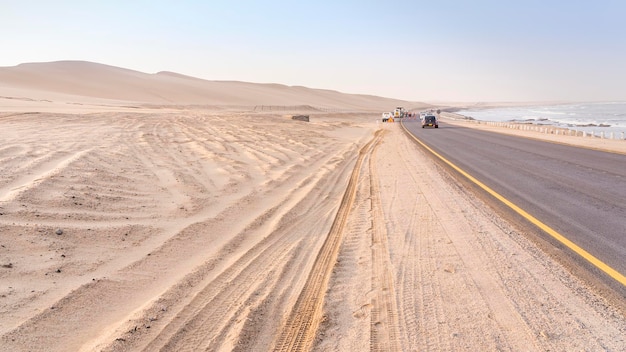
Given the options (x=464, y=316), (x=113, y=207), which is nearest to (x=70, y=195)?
(x=113, y=207)

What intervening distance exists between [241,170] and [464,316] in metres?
9.64

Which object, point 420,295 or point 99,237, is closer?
point 420,295

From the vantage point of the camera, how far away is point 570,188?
10914mm

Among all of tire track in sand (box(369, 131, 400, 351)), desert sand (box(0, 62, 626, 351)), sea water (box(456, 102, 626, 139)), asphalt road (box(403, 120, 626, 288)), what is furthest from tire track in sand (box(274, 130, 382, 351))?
sea water (box(456, 102, 626, 139))

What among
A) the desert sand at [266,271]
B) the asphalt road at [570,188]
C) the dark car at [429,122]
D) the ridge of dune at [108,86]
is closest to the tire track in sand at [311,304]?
the desert sand at [266,271]

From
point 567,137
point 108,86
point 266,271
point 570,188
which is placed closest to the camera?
point 266,271

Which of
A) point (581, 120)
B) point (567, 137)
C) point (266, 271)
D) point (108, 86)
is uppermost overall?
point (108, 86)

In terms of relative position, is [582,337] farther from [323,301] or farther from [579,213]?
[579,213]

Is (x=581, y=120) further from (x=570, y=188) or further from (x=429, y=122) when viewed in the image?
(x=570, y=188)

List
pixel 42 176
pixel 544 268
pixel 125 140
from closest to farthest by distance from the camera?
pixel 544 268 < pixel 42 176 < pixel 125 140

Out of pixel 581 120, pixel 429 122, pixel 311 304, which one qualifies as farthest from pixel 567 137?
pixel 581 120

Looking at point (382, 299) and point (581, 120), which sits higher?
point (382, 299)

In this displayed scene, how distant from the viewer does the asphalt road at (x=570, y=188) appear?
6871mm

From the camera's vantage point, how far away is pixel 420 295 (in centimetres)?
484
